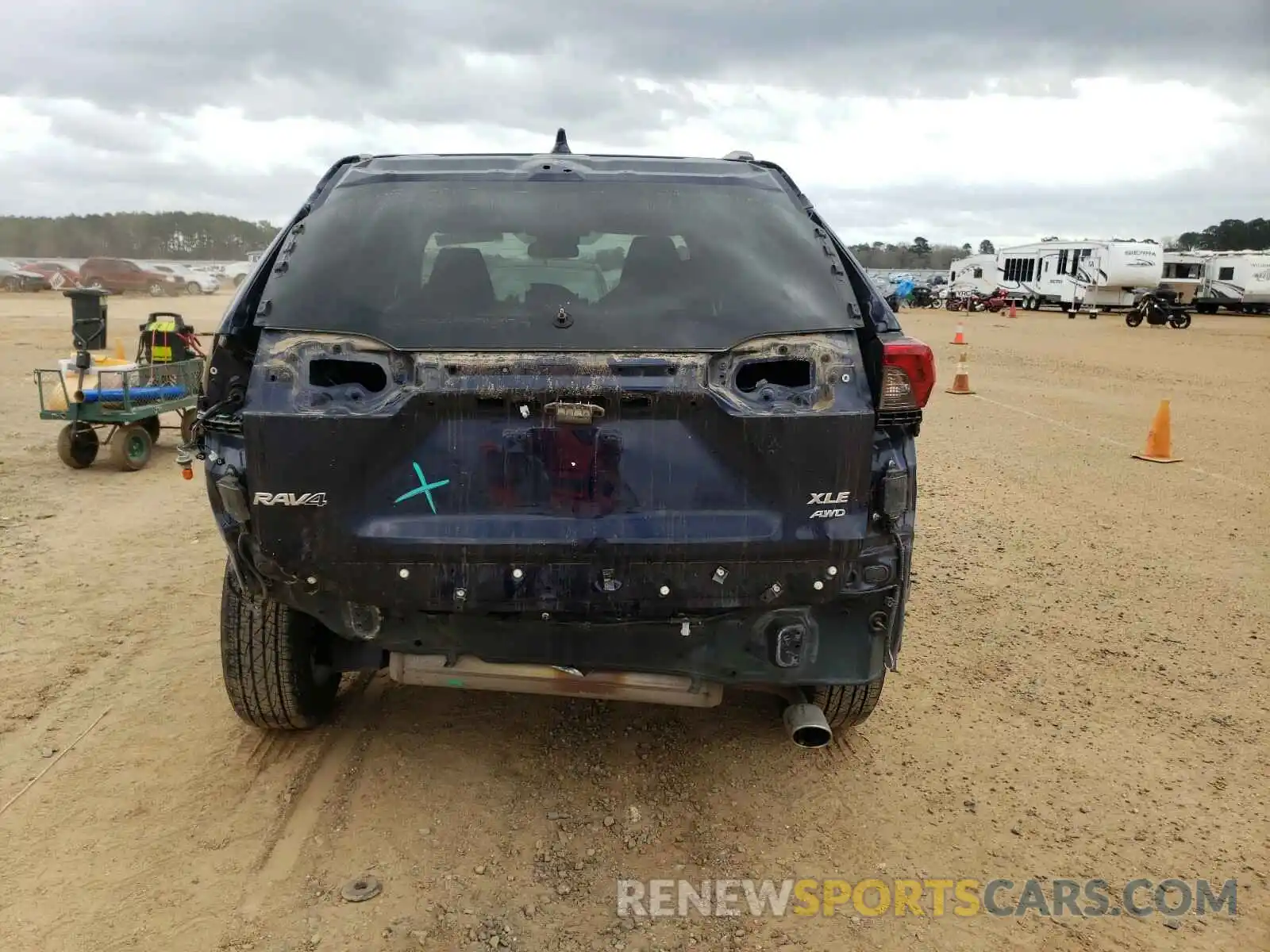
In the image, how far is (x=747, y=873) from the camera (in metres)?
2.92

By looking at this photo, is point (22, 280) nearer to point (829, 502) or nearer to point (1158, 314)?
point (1158, 314)

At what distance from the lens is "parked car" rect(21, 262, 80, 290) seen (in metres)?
→ 42.3

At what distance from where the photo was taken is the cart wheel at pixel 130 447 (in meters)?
8.31

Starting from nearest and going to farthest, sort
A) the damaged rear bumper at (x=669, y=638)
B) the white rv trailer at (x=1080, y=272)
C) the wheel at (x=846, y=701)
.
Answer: the damaged rear bumper at (x=669, y=638)
the wheel at (x=846, y=701)
the white rv trailer at (x=1080, y=272)

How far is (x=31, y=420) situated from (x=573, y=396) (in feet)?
34.6

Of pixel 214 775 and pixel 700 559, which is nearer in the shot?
pixel 700 559

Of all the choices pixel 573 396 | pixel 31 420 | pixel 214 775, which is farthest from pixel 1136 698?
pixel 31 420

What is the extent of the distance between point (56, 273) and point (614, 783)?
→ 49.8 m

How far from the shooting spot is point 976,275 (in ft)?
153

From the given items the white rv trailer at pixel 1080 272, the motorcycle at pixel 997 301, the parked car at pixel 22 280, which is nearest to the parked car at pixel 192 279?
the parked car at pixel 22 280

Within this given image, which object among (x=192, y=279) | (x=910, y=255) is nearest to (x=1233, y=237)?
(x=910, y=255)

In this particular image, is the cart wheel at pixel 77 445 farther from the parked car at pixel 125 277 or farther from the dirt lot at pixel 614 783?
the parked car at pixel 125 277

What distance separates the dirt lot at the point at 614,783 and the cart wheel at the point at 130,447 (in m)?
2.43

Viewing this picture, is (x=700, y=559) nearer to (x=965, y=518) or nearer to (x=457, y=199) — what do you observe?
(x=457, y=199)
